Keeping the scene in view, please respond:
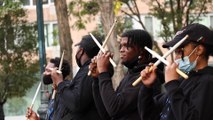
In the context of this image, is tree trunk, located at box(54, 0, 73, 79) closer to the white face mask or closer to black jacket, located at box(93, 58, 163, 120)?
black jacket, located at box(93, 58, 163, 120)

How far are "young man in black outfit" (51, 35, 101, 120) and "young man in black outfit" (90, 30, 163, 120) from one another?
1.47 feet

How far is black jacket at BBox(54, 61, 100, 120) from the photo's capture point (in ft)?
20.1

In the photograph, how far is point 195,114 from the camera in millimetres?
4367

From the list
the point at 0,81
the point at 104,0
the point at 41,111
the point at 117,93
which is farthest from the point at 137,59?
the point at 0,81

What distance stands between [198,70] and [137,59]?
3.26ft

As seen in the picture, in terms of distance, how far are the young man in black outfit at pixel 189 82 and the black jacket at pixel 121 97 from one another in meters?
0.24

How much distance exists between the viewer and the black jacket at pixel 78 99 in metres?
6.12

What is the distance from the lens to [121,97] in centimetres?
523

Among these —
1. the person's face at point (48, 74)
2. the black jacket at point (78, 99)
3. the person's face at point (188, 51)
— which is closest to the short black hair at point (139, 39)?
the black jacket at point (78, 99)

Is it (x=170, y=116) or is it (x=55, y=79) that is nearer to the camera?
(x=170, y=116)

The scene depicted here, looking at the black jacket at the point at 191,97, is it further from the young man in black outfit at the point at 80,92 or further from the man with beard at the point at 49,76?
the man with beard at the point at 49,76

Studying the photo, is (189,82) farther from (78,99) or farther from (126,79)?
(78,99)

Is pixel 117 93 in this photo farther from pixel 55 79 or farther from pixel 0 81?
pixel 0 81

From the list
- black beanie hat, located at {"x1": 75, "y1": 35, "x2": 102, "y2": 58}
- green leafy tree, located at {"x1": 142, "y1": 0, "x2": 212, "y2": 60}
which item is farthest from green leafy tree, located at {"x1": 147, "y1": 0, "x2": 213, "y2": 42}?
black beanie hat, located at {"x1": 75, "y1": 35, "x2": 102, "y2": 58}
